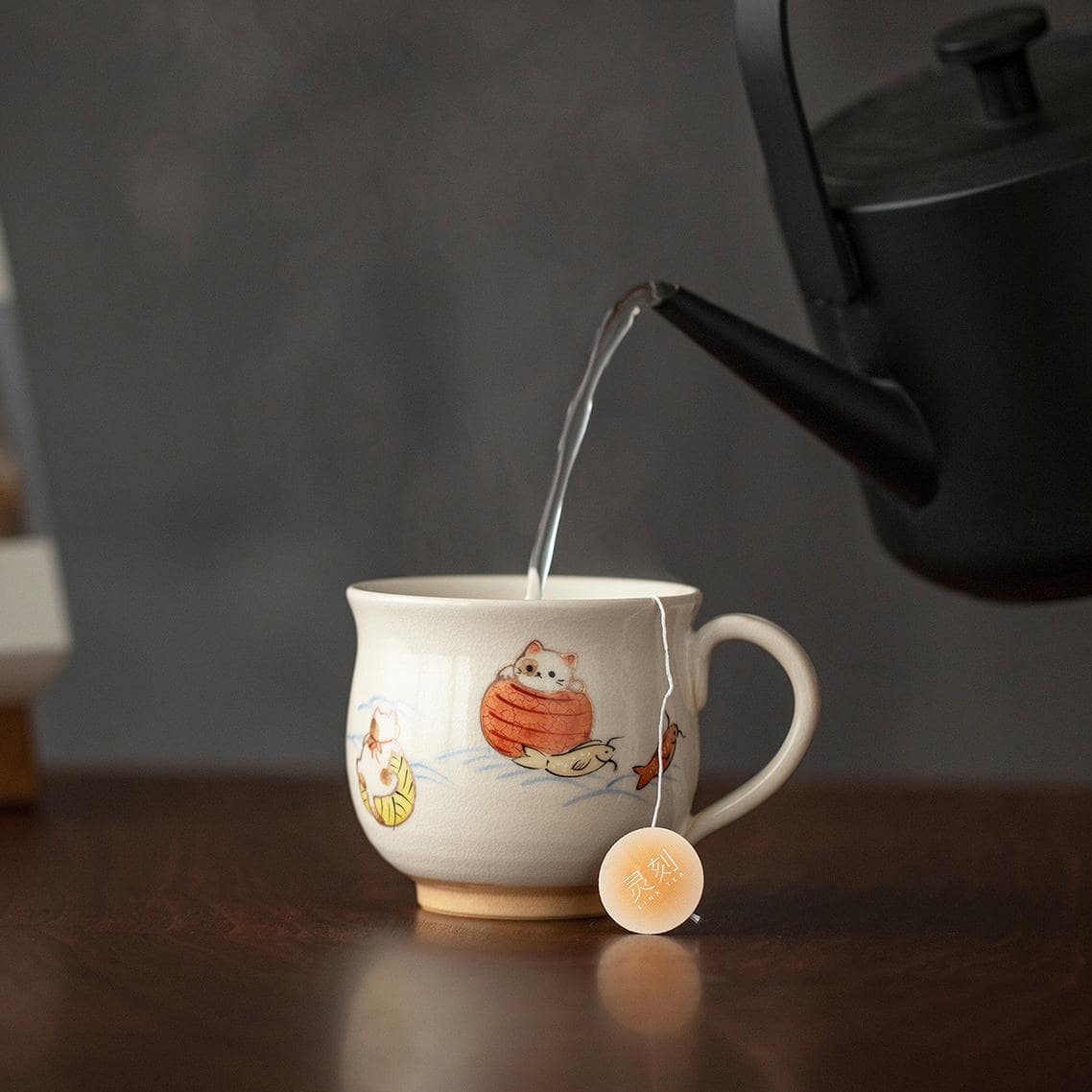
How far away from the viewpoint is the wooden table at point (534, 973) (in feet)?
1.34

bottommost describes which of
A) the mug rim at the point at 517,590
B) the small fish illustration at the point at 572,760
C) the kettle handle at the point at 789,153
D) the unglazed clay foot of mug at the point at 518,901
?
the unglazed clay foot of mug at the point at 518,901

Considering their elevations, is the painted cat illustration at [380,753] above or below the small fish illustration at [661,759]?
above

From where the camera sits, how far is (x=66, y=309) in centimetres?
129

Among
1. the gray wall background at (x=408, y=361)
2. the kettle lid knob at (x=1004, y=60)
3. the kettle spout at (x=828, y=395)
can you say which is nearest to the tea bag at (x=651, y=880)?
the kettle spout at (x=828, y=395)

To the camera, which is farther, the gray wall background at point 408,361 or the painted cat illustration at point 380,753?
the gray wall background at point 408,361

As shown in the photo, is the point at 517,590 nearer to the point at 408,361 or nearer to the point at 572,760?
the point at 572,760

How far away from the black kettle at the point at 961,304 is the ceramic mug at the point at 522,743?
94mm

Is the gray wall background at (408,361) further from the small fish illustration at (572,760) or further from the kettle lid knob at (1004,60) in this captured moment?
the small fish illustration at (572,760)

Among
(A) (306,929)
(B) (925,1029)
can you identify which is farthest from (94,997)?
(B) (925,1029)

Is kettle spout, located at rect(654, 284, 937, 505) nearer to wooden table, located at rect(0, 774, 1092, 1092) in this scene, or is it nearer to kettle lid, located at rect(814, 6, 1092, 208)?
kettle lid, located at rect(814, 6, 1092, 208)

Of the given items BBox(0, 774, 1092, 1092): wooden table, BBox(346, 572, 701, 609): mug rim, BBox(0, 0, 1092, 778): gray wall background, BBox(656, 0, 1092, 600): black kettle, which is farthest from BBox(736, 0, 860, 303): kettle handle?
BBox(0, 0, 1092, 778): gray wall background

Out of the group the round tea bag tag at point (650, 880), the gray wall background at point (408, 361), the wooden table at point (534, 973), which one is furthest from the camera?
the gray wall background at point (408, 361)

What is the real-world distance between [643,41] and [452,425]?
1.04 ft

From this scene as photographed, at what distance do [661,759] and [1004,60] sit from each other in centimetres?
29
